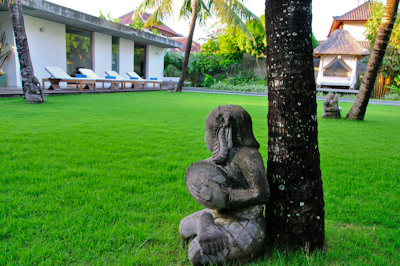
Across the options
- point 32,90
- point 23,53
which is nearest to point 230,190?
point 32,90

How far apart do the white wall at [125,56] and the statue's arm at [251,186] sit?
2047cm

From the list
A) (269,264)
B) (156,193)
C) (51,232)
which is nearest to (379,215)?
(269,264)

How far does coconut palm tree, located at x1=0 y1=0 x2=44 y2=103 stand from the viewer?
31.4ft

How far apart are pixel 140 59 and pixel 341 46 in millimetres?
15828

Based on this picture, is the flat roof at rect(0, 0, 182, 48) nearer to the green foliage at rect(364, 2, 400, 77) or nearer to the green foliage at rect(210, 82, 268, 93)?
the green foliage at rect(210, 82, 268, 93)

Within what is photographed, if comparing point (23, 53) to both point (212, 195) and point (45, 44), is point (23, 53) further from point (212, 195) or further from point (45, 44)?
point (212, 195)

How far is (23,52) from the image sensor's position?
31.9ft

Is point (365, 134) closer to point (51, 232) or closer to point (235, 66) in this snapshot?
point (51, 232)

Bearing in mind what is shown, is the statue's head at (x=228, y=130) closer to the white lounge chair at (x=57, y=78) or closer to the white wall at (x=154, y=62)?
the white lounge chair at (x=57, y=78)

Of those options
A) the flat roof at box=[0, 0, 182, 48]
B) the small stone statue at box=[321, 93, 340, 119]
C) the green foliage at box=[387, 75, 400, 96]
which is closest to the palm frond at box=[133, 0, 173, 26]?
the flat roof at box=[0, 0, 182, 48]

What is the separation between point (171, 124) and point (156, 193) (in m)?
4.32

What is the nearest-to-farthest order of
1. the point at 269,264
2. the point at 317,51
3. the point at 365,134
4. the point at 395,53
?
1. the point at 269,264
2. the point at 365,134
3. the point at 395,53
4. the point at 317,51

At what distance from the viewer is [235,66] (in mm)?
27062

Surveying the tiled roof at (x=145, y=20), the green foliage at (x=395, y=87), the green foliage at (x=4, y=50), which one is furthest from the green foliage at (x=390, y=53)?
the green foliage at (x=4, y=50)
